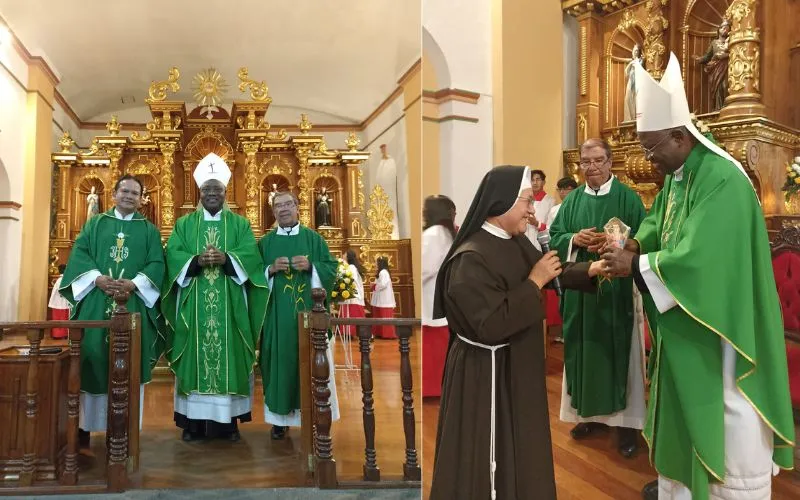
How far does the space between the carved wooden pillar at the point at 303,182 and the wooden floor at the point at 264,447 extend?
634 millimetres

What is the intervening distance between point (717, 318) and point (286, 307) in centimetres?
195

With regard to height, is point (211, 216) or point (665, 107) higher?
point (665, 107)

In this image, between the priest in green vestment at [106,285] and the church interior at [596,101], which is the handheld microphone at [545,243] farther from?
the priest in green vestment at [106,285]

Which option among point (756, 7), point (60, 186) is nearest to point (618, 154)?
point (756, 7)

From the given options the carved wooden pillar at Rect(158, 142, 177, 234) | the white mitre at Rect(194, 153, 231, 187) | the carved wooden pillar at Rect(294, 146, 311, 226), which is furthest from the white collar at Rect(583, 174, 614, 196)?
the carved wooden pillar at Rect(158, 142, 177, 234)

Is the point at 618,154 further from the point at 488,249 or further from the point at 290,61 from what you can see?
the point at 290,61

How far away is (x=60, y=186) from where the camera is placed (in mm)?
2543

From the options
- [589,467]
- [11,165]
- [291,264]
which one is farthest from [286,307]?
[589,467]

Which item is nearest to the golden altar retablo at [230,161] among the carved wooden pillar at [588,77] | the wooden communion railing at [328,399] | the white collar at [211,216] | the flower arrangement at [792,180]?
the white collar at [211,216]

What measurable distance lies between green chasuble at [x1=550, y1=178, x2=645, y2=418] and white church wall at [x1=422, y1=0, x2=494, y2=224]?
73cm

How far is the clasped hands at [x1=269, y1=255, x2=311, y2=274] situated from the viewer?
115 inches

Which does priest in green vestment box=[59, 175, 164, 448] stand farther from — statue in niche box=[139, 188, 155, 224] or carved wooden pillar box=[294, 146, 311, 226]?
carved wooden pillar box=[294, 146, 311, 226]

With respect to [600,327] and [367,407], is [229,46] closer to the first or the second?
[367,407]

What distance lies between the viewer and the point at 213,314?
10.3 feet
